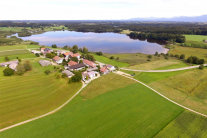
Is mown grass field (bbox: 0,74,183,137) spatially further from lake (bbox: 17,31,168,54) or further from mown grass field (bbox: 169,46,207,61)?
lake (bbox: 17,31,168,54)

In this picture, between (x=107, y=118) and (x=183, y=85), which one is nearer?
(x=107, y=118)

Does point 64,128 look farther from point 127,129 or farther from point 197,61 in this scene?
point 197,61

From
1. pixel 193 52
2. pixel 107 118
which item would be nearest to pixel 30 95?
pixel 107 118

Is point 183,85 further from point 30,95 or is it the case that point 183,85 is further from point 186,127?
point 30,95

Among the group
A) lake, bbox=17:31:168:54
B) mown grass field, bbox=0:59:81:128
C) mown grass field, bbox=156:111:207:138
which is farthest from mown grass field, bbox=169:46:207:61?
mown grass field, bbox=0:59:81:128

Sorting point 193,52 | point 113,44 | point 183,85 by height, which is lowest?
point 183,85

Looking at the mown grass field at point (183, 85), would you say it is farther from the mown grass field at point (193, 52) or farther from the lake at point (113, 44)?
the lake at point (113, 44)
